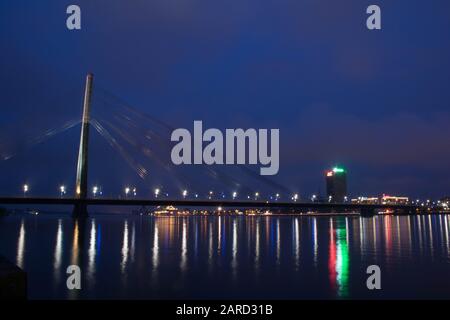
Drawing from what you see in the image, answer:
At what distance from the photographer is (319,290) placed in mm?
15195

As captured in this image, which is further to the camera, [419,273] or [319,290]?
[419,273]

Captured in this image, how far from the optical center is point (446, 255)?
83.8 feet

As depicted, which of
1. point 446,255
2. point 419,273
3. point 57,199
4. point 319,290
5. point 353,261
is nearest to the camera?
point 319,290

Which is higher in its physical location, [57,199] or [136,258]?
[57,199]
